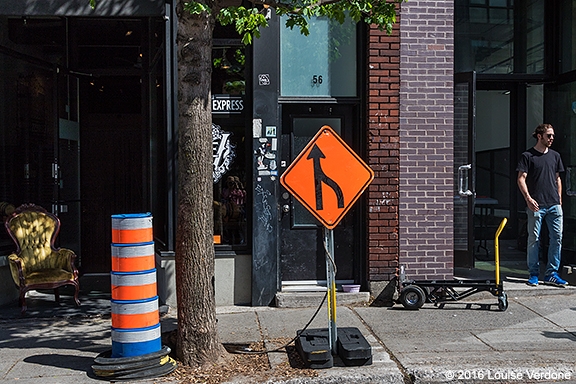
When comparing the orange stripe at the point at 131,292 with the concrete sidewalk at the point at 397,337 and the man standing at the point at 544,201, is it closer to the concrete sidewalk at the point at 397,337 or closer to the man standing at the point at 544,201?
the concrete sidewalk at the point at 397,337

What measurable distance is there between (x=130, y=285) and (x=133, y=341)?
0.48 metres

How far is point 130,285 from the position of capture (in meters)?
5.41

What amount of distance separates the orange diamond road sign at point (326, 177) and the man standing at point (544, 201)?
11.3ft

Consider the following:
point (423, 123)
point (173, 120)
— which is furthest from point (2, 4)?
point (423, 123)

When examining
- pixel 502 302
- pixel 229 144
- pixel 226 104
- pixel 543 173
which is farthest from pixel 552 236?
pixel 226 104

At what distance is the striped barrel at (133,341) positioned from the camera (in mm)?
5414

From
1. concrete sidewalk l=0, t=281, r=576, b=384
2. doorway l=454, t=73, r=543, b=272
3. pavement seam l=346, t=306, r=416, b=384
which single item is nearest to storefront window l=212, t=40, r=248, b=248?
concrete sidewalk l=0, t=281, r=576, b=384

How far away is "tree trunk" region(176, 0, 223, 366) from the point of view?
218 inches

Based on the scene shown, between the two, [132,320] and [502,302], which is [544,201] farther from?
[132,320]

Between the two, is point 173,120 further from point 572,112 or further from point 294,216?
point 572,112

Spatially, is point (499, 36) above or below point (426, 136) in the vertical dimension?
above

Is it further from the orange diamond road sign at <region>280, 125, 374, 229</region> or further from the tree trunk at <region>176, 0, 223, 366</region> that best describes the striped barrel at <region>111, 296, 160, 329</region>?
the orange diamond road sign at <region>280, 125, 374, 229</region>

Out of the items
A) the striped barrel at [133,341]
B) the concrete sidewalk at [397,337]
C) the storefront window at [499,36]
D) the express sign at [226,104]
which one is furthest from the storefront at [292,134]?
the striped barrel at [133,341]

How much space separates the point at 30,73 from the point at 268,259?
4.20m
